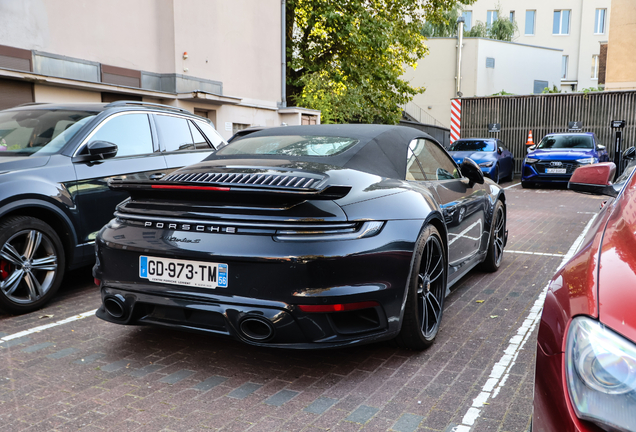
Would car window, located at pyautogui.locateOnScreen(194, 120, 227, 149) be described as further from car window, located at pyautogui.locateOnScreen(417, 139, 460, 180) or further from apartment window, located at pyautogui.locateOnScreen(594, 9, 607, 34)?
apartment window, located at pyautogui.locateOnScreen(594, 9, 607, 34)

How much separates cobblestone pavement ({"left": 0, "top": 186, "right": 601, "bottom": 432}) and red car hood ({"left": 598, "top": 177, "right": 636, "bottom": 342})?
1.19 metres

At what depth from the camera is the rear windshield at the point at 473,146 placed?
1708cm

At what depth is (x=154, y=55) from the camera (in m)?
14.3

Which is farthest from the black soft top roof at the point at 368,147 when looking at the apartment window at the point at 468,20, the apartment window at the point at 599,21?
the apartment window at the point at 599,21

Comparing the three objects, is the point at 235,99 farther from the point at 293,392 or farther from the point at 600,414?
the point at 600,414

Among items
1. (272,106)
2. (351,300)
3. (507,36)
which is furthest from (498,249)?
(507,36)

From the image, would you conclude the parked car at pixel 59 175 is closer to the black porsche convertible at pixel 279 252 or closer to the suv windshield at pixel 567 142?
the black porsche convertible at pixel 279 252

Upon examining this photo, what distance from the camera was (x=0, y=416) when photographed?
2.64m

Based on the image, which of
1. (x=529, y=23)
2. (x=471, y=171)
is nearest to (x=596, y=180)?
(x=471, y=171)

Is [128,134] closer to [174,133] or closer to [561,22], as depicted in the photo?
[174,133]

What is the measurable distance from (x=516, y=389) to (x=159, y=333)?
2328 millimetres

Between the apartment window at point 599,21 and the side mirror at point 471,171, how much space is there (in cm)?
4646

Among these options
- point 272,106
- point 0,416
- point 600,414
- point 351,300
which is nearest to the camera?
point 600,414

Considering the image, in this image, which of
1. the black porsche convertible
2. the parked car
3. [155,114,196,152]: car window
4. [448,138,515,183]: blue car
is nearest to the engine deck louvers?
the black porsche convertible
